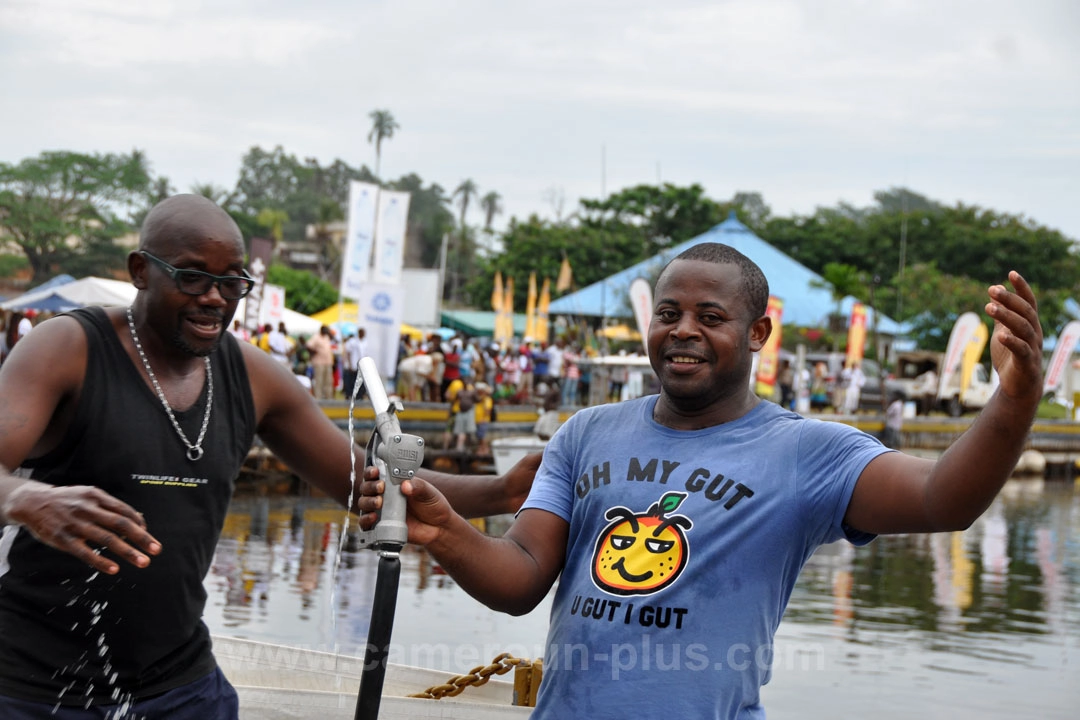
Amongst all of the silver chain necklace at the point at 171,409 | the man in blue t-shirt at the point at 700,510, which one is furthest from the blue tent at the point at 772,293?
the man in blue t-shirt at the point at 700,510

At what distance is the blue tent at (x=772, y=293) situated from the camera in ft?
149

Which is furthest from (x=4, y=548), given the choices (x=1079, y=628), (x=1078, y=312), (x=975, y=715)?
(x=1078, y=312)

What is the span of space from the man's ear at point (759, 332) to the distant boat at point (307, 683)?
2.25 m

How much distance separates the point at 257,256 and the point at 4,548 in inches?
727

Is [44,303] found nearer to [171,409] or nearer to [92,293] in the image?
[92,293]

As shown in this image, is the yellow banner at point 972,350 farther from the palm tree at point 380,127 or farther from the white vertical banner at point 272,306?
the palm tree at point 380,127

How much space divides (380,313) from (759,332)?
1780 cm

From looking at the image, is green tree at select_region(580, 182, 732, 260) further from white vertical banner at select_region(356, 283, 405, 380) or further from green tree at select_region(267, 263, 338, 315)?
white vertical banner at select_region(356, 283, 405, 380)

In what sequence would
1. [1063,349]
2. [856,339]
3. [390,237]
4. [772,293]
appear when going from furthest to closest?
[772,293] < [856,339] < [1063,349] < [390,237]

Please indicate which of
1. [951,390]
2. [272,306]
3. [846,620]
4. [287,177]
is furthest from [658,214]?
[287,177]

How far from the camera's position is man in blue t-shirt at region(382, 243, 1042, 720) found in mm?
2338

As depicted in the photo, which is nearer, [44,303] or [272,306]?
[272,306]

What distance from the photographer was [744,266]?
2.71 meters

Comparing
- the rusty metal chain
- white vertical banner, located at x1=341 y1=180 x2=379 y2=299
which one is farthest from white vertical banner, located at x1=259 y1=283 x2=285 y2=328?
the rusty metal chain
